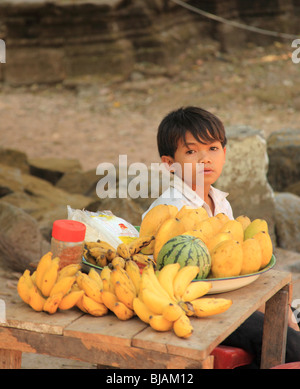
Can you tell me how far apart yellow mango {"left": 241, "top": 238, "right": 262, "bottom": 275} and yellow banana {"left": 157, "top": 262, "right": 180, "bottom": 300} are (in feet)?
0.97

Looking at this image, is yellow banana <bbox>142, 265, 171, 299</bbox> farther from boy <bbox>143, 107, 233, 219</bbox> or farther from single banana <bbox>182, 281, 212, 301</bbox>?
boy <bbox>143, 107, 233, 219</bbox>

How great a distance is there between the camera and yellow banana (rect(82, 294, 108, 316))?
1.85 meters

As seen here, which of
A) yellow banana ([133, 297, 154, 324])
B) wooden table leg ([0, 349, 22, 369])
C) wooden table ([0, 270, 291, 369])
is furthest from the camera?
wooden table leg ([0, 349, 22, 369])

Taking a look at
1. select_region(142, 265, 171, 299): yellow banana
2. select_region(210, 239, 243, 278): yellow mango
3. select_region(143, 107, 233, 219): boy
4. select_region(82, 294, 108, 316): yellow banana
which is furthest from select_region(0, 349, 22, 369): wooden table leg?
select_region(143, 107, 233, 219): boy

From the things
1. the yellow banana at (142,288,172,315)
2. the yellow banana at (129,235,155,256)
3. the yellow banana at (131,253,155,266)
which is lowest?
the yellow banana at (142,288,172,315)

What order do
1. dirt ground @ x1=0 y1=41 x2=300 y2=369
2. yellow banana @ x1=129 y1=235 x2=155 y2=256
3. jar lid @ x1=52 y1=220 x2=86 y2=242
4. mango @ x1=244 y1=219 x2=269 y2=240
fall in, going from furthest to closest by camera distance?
dirt ground @ x1=0 y1=41 x2=300 y2=369
mango @ x1=244 y1=219 x2=269 y2=240
yellow banana @ x1=129 y1=235 x2=155 y2=256
jar lid @ x1=52 y1=220 x2=86 y2=242

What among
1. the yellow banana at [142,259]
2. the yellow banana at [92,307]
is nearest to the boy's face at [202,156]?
the yellow banana at [142,259]

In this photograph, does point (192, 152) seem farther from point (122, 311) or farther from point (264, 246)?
point (122, 311)

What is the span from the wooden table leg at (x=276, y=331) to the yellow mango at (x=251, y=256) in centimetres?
35

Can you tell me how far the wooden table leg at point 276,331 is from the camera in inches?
91.8

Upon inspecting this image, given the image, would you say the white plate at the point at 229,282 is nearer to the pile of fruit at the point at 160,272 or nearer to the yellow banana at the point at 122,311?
the pile of fruit at the point at 160,272

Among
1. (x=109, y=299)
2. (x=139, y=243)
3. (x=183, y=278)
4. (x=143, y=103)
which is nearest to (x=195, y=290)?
(x=183, y=278)

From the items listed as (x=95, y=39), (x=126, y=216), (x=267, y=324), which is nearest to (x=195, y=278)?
(x=267, y=324)
